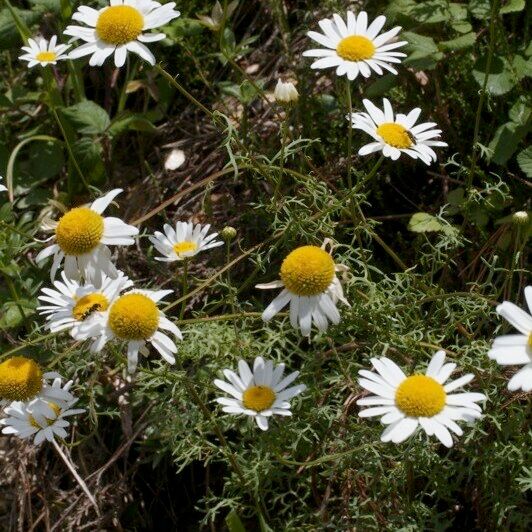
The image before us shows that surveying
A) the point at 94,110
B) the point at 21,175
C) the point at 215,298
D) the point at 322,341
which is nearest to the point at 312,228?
the point at 322,341

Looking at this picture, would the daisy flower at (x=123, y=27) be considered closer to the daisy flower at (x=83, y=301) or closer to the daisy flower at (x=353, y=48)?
the daisy flower at (x=353, y=48)

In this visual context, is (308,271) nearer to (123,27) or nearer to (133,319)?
(133,319)

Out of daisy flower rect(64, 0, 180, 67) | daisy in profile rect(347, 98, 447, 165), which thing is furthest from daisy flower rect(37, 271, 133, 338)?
daisy in profile rect(347, 98, 447, 165)

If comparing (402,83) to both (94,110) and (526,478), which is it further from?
(526,478)

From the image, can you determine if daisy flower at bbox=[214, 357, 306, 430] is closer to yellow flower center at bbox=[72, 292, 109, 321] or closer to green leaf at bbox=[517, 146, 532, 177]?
yellow flower center at bbox=[72, 292, 109, 321]

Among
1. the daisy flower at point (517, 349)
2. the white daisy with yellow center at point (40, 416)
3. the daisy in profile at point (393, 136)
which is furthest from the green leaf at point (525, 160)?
the white daisy with yellow center at point (40, 416)

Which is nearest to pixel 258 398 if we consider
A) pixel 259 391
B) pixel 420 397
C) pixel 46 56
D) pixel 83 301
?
pixel 259 391
